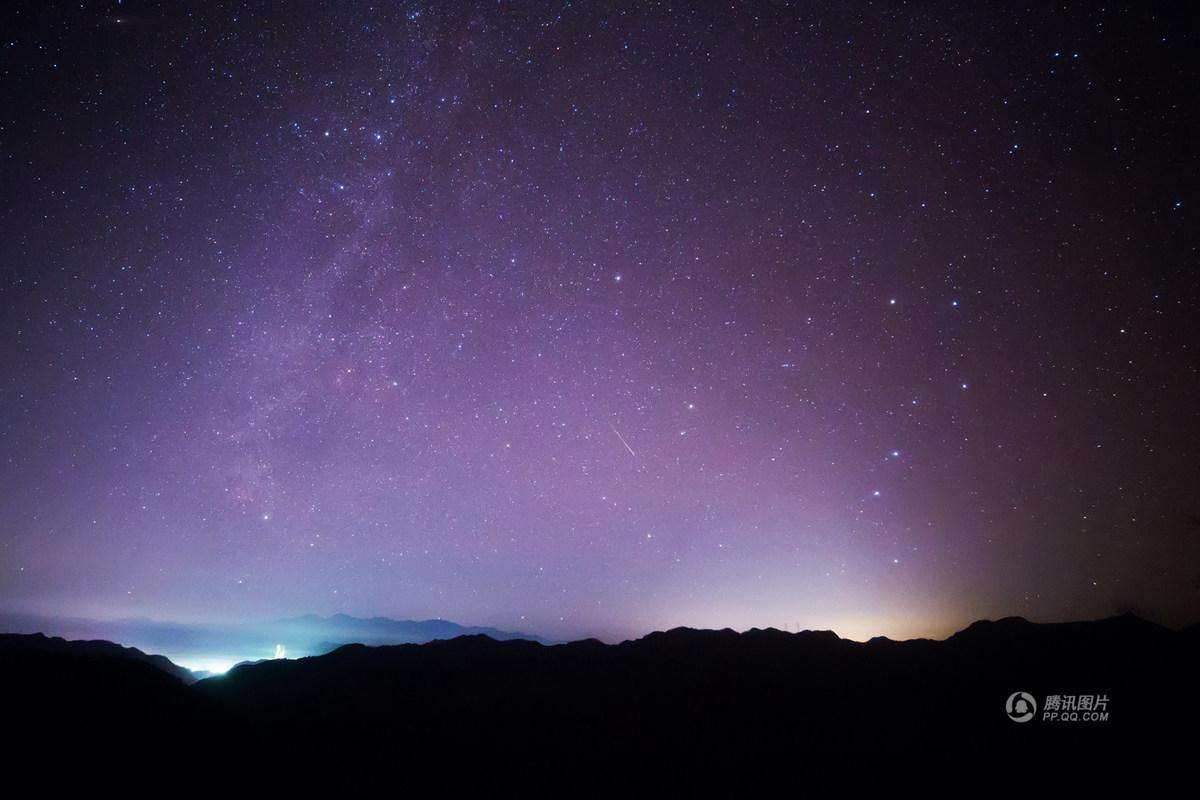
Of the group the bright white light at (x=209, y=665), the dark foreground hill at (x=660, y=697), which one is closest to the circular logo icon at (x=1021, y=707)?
the dark foreground hill at (x=660, y=697)

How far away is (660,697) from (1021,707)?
58.9 feet

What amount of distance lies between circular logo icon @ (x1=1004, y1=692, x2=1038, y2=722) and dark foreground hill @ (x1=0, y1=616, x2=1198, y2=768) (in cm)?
44

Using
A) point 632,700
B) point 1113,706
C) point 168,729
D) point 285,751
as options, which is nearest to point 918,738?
point 1113,706

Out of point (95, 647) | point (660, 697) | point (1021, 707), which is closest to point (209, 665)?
point (95, 647)

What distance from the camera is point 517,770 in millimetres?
22594

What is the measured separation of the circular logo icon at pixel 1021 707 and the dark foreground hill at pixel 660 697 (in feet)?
1.44

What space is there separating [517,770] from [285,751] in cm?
935

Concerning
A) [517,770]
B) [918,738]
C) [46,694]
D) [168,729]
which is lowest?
[517,770]

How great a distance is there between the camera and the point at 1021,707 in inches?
933

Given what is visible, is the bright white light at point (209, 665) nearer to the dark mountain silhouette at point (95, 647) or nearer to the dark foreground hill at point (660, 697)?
the dark mountain silhouette at point (95, 647)

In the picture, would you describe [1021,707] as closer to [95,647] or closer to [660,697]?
[660,697]

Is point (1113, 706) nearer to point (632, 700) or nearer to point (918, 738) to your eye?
point (918, 738)

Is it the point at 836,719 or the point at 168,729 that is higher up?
the point at 168,729

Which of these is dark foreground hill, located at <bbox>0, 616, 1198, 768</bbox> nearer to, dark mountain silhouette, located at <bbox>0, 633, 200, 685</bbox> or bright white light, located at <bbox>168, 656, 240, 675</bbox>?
dark mountain silhouette, located at <bbox>0, 633, 200, 685</bbox>
